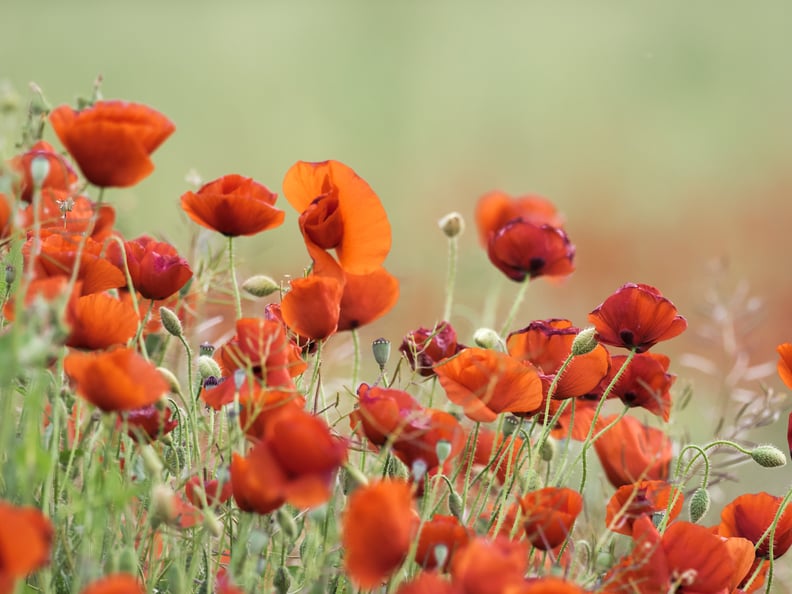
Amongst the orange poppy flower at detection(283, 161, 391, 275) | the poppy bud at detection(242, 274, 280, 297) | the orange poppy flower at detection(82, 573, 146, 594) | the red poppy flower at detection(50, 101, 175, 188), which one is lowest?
the orange poppy flower at detection(82, 573, 146, 594)

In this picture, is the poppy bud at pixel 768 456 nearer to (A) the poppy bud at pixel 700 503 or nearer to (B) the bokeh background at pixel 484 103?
(A) the poppy bud at pixel 700 503

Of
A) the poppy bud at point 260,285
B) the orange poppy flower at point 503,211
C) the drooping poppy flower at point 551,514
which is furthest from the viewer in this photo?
the orange poppy flower at point 503,211

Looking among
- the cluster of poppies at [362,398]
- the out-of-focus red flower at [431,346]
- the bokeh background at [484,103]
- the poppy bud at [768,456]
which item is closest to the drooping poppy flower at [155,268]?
the cluster of poppies at [362,398]

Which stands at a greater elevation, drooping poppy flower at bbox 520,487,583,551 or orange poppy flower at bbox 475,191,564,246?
orange poppy flower at bbox 475,191,564,246

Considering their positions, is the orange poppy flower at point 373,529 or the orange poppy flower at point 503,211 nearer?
the orange poppy flower at point 373,529

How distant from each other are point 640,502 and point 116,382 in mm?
328

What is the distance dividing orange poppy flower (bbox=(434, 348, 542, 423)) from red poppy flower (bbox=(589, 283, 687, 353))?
69 millimetres

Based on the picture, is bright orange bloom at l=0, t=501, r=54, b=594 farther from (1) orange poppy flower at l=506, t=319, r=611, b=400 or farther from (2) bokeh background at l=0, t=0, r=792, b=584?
(2) bokeh background at l=0, t=0, r=792, b=584

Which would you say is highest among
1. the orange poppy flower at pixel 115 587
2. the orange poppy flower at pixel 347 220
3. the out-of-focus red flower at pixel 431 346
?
the orange poppy flower at pixel 347 220

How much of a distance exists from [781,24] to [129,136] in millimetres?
3545

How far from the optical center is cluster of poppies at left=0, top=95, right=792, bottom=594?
1.36 feet

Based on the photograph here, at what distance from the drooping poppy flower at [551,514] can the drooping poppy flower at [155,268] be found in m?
0.24

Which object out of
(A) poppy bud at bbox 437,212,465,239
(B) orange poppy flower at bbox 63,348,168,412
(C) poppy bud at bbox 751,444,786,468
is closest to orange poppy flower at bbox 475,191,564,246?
(A) poppy bud at bbox 437,212,465,239

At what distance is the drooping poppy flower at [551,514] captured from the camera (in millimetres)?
536
